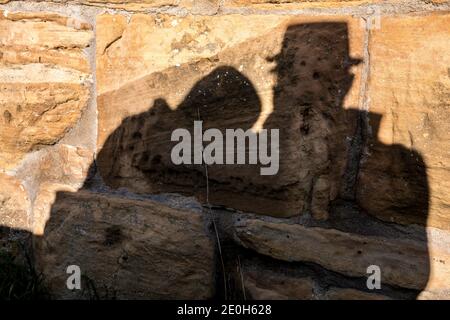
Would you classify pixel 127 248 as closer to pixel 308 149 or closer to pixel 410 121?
pixel 308 149

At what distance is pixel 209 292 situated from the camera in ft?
3.78

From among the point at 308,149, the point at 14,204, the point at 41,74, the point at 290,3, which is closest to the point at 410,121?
the point at 308,149

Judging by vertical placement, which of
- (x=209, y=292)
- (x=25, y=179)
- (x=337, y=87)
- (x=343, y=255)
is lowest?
(x=209, y=292)

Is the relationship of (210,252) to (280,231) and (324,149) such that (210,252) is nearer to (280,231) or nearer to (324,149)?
(280,231)

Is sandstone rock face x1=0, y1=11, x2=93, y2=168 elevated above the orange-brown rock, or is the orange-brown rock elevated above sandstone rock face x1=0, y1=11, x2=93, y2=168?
the orange-brown rock

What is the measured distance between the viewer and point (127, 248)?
1175mm

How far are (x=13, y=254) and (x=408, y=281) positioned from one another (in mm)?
968

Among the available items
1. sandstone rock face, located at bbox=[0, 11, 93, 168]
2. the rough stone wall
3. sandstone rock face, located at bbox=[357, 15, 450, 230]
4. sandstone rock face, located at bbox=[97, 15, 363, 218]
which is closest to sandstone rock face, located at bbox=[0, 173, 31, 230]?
the rough stone wall

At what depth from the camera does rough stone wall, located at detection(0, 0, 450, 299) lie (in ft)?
3.30

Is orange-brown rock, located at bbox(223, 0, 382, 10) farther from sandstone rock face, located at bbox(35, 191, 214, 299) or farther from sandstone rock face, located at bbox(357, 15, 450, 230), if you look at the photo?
sandstone rock face, located at bbox(35, 191, 214, 299)

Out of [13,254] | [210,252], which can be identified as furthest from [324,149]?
[13,254]

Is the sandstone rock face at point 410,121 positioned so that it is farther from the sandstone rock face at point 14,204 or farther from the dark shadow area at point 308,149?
the sandstone rock face at point 14,204
